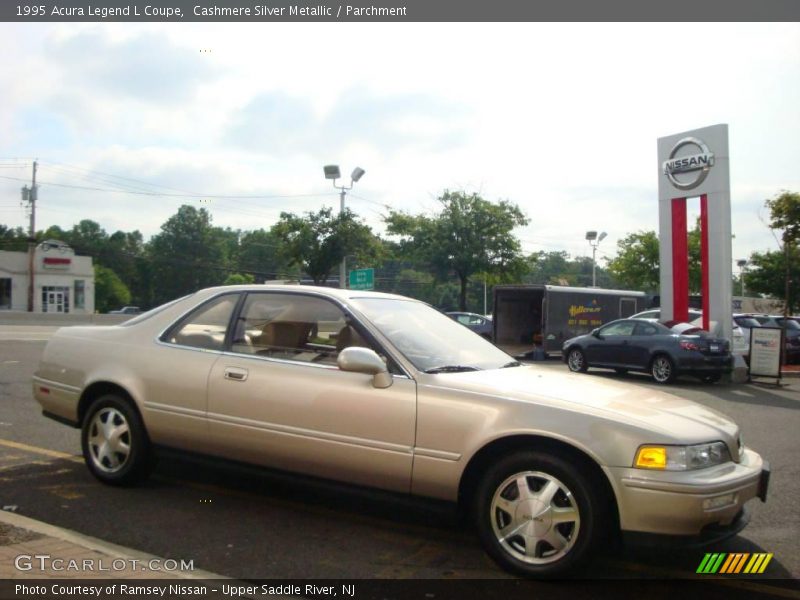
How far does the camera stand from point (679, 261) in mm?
17766

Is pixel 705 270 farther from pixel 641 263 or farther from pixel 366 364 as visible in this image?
pixel 641 263

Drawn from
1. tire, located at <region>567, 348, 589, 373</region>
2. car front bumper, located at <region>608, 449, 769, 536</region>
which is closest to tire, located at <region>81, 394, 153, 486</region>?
car front bumper, located at <region>608, 449, 769, 536</region>

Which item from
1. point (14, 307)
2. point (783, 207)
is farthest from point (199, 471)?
point (14, 307)

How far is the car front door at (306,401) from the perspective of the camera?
4.12m

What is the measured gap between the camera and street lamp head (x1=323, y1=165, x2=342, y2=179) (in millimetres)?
28047

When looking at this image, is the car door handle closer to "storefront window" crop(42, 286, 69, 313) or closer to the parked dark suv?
the parked dark suv

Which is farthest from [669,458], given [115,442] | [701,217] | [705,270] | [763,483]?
[701,217]

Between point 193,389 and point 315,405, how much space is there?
1.03m

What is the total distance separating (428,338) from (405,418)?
32.6 inches

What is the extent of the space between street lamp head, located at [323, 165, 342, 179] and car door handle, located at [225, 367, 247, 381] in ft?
78.6

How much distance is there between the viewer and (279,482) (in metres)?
4.55

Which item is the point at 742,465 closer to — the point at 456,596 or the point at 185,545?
the point at 456,596

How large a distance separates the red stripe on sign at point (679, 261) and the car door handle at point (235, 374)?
1519 cm

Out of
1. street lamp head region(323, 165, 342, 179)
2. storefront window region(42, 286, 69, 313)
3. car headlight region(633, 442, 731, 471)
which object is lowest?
car headlight region(633, 442, 731, 471)
